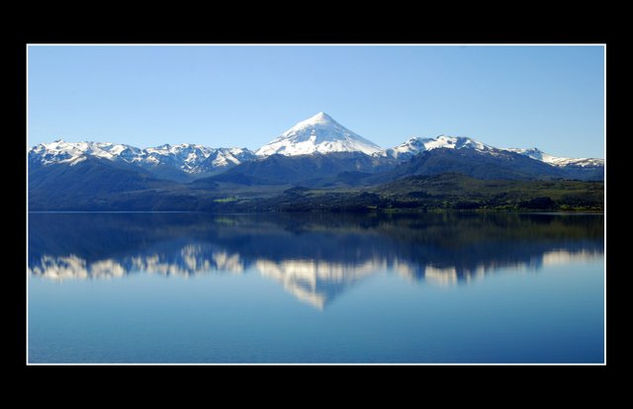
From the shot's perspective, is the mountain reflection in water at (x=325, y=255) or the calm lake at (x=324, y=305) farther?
the mountain reflection in water at (x=325, y=255)

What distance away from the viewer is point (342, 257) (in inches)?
2087

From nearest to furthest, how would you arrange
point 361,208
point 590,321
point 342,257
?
point 590,321, point 342,257, point 361,208

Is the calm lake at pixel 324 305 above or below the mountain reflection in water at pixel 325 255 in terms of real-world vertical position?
below

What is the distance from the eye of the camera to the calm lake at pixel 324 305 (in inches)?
862

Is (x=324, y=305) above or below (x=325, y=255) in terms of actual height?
below

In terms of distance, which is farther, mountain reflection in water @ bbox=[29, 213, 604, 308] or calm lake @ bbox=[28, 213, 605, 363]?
mountain reflection in water @ bbox=[29, 213, 604, 308]

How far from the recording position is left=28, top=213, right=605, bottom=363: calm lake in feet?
71.8

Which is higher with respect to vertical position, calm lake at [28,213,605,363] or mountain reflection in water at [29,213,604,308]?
mountain reflection in water at [29,213,604,308]

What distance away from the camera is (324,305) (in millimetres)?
30484

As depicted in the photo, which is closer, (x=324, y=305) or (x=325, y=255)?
(x=324, y=305)
